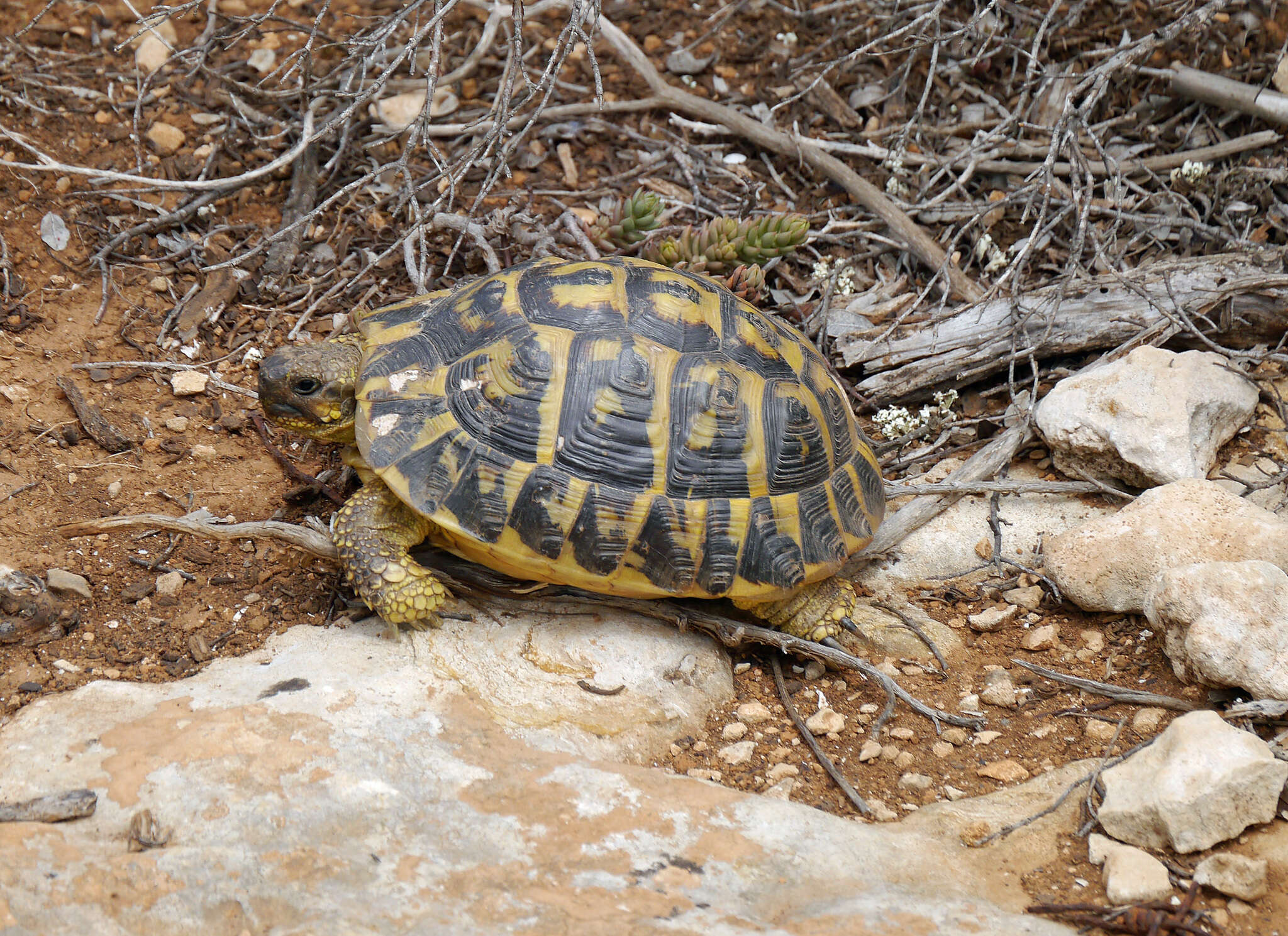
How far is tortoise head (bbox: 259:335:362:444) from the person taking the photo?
321cm

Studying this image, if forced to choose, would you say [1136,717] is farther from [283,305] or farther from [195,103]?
[195,103]

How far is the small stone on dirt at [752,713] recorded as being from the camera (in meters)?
3.20

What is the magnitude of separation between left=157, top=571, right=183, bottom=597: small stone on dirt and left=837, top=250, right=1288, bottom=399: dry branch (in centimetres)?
269

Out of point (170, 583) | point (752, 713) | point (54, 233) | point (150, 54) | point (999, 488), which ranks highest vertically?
point (150, 54)

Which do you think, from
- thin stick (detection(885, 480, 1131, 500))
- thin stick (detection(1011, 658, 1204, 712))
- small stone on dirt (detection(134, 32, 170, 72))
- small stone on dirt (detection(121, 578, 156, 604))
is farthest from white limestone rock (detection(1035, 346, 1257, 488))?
small stone on dirt (detection(134, 32, 170, 72))

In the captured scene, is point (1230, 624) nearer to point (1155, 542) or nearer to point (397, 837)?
point (1155, 542)

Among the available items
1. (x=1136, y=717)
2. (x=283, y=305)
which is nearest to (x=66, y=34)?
(x=283, y=305)

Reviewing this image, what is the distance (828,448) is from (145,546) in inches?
90.2

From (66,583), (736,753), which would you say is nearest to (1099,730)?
(736,753)

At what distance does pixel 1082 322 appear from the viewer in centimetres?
424

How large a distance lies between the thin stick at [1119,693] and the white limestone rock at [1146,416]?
96 cm

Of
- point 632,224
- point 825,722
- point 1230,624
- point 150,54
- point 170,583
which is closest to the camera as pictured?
point 1230,624

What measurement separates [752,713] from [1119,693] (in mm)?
1080

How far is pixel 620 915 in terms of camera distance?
2.14 meters
